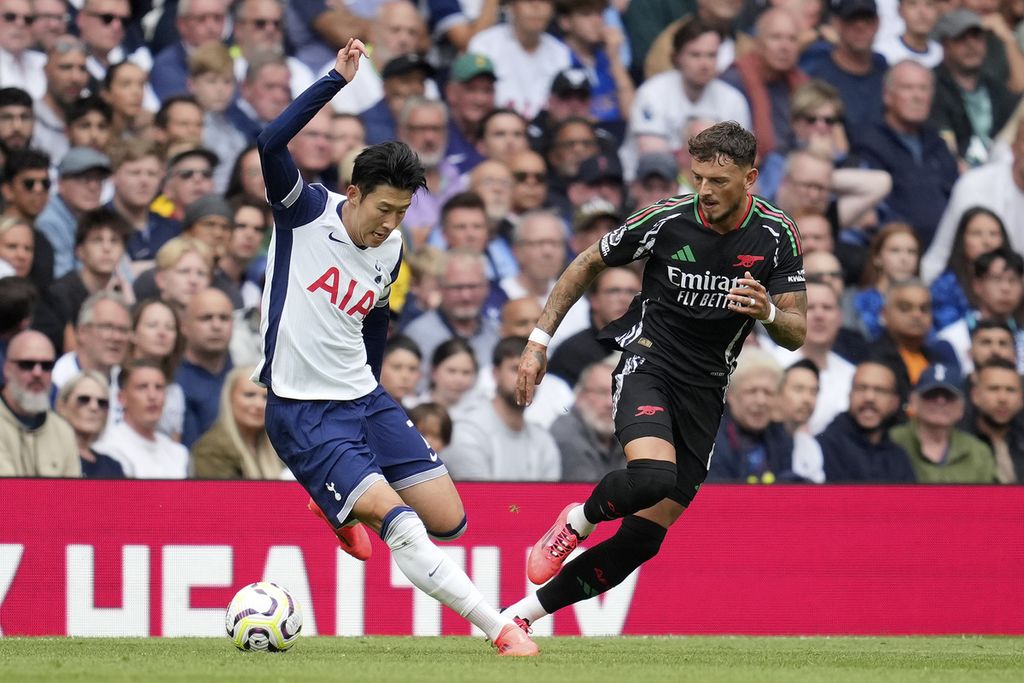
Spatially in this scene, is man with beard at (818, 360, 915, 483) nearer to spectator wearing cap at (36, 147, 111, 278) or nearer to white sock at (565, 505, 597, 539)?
white sock at (565, 505, 597, 539)

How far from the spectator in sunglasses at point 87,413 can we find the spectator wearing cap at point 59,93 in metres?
2.29

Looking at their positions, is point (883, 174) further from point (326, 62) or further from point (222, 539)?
point (222, 539)

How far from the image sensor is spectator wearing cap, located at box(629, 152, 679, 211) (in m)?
12.8

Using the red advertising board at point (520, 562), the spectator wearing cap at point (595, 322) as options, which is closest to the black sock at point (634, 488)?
the red advertising board at point (520, 562)

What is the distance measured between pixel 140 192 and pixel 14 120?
1.06 m

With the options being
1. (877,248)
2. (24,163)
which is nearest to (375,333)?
(24,163)

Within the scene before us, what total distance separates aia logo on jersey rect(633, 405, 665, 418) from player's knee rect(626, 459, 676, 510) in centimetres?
27

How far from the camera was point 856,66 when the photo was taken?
542 inches

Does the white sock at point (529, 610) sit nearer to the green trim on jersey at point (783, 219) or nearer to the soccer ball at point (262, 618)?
the soccer ball at point (262, 618)

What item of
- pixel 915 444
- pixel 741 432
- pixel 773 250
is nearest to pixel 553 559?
pixel 773 250

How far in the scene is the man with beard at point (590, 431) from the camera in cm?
1098

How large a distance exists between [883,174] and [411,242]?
4163 mm

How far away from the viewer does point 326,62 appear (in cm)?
1292

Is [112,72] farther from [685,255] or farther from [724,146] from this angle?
[724,146]
